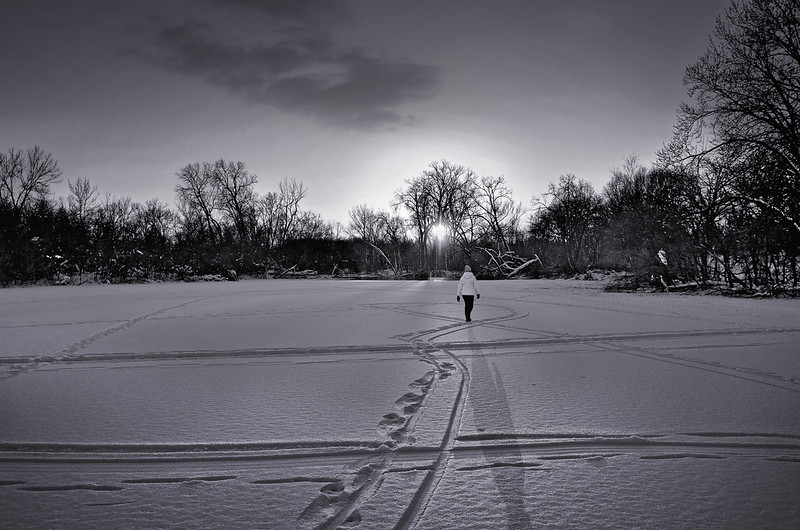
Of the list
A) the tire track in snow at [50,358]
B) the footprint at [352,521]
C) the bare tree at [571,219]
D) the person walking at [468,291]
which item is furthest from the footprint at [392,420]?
the bare tree at [571,219]

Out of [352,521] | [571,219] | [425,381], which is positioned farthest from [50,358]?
[571,219]

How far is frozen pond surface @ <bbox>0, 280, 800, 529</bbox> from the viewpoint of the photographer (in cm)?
249

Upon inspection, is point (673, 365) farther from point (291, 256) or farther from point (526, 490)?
point (291, 256)

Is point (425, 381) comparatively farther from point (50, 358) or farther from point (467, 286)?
point (467, 286)

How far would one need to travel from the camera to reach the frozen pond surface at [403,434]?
2.49 metres

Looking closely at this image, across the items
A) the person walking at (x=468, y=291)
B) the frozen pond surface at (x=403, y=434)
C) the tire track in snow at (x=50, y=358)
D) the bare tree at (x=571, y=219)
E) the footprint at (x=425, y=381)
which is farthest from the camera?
the bare tree at (x=571, y=219)

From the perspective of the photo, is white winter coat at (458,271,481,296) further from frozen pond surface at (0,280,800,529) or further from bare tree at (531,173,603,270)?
bare tree at (531,173,603,270)

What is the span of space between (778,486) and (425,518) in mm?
1954

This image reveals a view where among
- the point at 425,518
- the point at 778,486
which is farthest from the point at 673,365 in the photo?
the point at 425,518

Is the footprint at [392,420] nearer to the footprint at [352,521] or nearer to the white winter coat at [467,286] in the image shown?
the footprint at [352,521]

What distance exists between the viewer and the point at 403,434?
360 cm

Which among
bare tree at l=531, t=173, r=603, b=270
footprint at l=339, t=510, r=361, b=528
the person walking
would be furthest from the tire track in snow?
bare tree at l=531, t=173, r=603, b=270

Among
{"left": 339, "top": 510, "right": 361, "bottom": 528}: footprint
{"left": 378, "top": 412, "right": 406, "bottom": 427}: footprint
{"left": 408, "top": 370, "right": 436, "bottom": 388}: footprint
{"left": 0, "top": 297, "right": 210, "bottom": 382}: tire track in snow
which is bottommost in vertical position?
{"left": 0, "top": 297, "right": 210, "bottom": 382}: tire track in snow

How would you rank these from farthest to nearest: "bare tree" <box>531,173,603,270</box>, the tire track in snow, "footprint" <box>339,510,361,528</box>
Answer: "bare tree" <box>531,173,603,270</box>
the tire track in snow
"footprint" <box>339,510,361,528</box>
